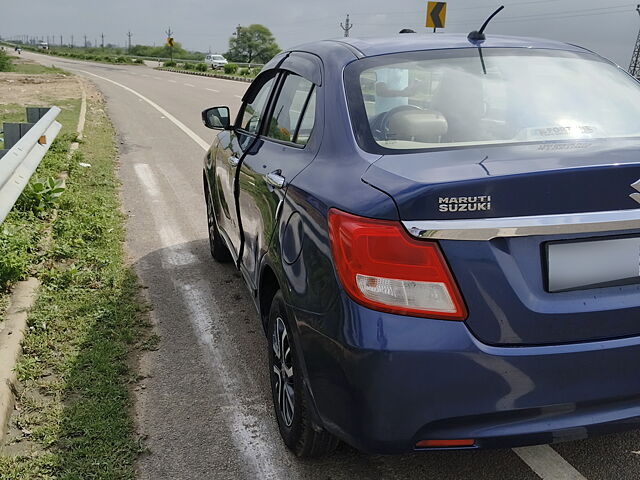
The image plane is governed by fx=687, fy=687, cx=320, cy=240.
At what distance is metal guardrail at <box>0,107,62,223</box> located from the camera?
5.22 metres

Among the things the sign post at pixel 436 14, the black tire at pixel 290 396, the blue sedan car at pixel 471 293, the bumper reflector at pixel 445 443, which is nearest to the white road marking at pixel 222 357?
the black tire at pixel 290 396

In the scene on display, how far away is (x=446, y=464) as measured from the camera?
2953 millimetres

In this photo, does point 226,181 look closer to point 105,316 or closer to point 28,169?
point 105,316

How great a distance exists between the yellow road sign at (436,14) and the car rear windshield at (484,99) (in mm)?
15124

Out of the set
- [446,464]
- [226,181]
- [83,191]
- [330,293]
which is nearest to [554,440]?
[446,464]

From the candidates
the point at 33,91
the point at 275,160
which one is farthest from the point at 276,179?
the point at 33,91

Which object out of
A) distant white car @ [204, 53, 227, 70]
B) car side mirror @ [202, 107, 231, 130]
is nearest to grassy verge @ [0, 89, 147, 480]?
car side mirror @ [202, 107, 231, 130]

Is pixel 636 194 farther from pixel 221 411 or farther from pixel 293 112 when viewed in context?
pixel 221 411

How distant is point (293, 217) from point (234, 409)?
1188 mm

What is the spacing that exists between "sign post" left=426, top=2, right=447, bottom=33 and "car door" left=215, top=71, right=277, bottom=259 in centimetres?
1392

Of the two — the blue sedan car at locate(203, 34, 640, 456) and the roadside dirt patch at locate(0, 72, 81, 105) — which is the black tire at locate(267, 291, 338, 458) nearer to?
the blue sedan car at locate(203, 34, 640, 456)

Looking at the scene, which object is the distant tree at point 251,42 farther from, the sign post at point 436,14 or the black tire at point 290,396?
the black tire at point 290,396

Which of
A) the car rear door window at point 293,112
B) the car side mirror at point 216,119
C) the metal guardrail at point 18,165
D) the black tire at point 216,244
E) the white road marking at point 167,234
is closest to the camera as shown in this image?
the car rear door window at point 293,112

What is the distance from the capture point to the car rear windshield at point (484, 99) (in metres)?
2.80
